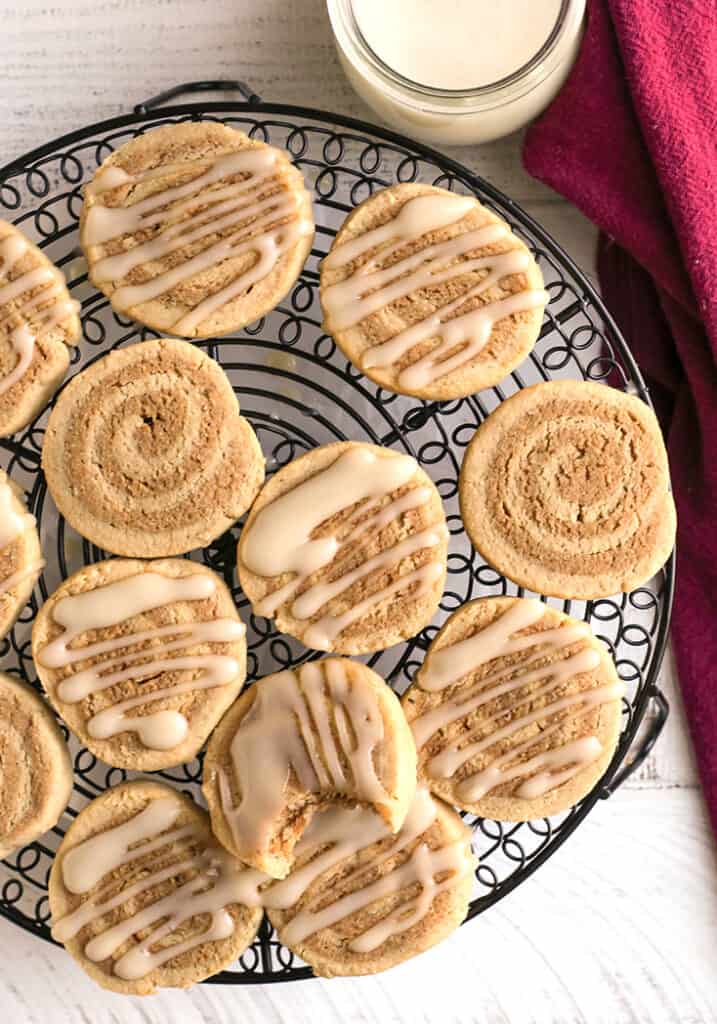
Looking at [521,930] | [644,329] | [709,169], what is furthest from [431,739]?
[709,169]

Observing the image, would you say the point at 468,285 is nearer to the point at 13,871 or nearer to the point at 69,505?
the point at 69,505

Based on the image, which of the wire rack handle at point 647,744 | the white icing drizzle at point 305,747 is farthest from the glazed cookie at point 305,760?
the wire rack handle at point 647,744

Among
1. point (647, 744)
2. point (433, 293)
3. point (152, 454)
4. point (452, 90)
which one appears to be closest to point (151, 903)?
point (152, 454)

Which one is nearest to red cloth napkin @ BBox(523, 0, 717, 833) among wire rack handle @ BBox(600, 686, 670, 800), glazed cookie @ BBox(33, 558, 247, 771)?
wire rack handle @ BBox(600, 686, 670, 800)

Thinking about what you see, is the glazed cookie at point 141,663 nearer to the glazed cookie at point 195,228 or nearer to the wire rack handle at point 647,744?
the glazed cookie at point 195,228

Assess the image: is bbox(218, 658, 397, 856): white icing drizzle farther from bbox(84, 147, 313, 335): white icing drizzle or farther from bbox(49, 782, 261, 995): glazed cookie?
bbox(84, 147, 313, 335): white icing drizzle

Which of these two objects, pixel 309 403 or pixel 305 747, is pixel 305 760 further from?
pixel 309 403
